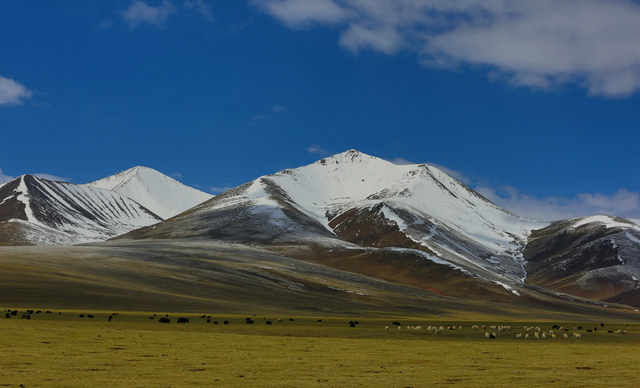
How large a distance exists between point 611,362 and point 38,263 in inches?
5495

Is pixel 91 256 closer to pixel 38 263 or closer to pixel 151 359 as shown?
pixel 38 263

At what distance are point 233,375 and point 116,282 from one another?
107390 millimetres

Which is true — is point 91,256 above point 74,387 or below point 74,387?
above

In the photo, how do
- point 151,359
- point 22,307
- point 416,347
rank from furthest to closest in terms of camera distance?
point 22,307 → point 416,347 → point 151,359

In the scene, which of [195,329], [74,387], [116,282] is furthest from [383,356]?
[116,282]

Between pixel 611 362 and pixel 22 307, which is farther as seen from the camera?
pixel 22 307

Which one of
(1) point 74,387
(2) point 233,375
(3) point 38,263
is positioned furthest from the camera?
(3) point 38,263

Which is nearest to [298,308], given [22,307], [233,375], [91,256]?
[22,307]

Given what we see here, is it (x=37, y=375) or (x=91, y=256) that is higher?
(x=91, y=256)

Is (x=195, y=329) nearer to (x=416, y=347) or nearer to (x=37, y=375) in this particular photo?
(x=416, y=347)

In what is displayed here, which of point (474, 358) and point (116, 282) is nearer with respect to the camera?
point (474, 358)

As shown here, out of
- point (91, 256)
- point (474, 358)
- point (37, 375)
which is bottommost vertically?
point (37, 375)

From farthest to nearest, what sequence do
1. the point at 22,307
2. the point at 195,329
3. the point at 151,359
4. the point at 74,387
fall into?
the point at 22,307, the point at 195,329, the point at 151,359, the point at 74,387

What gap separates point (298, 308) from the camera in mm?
126375
